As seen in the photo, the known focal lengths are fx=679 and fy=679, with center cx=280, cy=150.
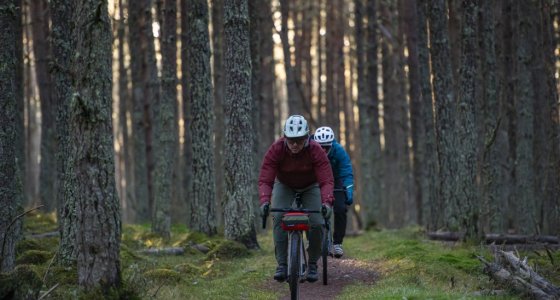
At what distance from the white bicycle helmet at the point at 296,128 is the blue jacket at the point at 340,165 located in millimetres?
2514

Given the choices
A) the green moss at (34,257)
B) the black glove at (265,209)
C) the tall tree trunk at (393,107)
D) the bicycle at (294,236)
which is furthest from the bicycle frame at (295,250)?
the tall tree trunk at (393,107)

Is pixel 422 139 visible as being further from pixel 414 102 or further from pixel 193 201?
pixel 193 201

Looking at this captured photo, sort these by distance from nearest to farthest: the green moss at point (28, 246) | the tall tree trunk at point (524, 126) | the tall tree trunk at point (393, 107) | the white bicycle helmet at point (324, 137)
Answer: the white bicycle helmet at point (324, 137) < the green moss at point (28, 246) < the tall tree trunk at point (524, 126) < the tall tree trunk at point (393, 107)

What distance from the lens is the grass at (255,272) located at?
30.6ft

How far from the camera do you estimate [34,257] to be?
11.9 m

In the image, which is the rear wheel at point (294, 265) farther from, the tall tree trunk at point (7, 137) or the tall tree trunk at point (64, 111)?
the tall tree trunk at point (7, 137)

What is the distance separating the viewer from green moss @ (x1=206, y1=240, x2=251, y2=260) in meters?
14.3

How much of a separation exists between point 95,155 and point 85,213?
678mm

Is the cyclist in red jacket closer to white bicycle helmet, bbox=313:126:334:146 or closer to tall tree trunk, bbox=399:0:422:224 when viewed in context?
white bicycle helmet, bbox=313:126:334:146

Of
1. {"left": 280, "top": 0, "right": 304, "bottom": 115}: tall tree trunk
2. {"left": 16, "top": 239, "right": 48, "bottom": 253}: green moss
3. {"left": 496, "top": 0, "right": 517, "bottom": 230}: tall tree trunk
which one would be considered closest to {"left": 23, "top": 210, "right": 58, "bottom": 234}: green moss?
{"left": 16, "top": 239, "right": 48, "bottom": 253}: green moss

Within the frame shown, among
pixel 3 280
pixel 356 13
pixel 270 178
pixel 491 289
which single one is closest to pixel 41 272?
pixel 3 280

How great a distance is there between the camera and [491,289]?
32.4ft

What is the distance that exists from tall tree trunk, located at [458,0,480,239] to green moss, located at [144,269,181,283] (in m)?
6.92

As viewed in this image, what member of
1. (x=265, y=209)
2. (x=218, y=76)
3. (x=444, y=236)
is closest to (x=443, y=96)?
(x=444, y=236)
